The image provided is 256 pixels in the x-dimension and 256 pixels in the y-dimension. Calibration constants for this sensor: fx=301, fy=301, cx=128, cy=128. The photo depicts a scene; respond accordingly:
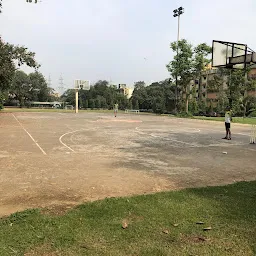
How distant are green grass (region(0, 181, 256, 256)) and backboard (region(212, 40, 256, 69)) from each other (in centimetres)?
940

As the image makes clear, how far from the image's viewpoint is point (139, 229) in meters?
4.10

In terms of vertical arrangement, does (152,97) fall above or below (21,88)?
below

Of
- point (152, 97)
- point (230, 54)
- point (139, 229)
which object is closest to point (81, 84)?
point (152, 97)

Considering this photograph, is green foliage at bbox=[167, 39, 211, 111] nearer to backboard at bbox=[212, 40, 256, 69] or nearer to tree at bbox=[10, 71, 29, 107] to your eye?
backboard at bbox=[212, 40, 256, 69]

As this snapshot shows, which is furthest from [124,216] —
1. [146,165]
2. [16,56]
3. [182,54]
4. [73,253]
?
[182,54]

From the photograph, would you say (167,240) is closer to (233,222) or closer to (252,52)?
(233,222)

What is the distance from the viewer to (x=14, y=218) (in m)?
4.41

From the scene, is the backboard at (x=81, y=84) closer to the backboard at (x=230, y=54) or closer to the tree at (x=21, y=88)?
the tree at (x=21, y=88)

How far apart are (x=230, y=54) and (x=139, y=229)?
12.0m

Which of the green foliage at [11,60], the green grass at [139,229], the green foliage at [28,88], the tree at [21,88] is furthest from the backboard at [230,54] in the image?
the tree at [21,88]

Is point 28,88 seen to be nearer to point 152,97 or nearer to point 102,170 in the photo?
point 152,97

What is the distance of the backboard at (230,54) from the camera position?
13341 millimetres

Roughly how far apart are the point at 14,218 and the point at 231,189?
4.25 meters

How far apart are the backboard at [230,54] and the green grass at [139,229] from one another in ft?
30.9
